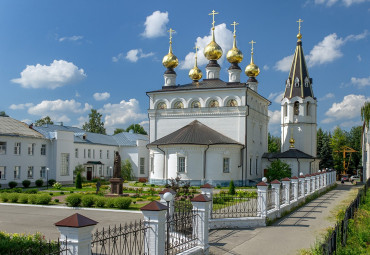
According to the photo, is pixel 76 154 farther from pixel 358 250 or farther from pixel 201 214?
pixel 358 250

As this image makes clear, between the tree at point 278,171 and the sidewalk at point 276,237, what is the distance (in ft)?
55.7

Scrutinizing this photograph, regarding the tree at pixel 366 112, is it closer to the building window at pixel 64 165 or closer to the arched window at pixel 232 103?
the arched window at pixel 232 103

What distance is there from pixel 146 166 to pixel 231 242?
32.8m

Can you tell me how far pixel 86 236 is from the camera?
5.42 m

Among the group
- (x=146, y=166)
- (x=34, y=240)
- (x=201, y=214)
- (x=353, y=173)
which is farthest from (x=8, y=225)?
(x=353, y=173)

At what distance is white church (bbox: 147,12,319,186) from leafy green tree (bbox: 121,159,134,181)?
7675 mm

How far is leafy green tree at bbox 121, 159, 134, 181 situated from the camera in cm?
4041

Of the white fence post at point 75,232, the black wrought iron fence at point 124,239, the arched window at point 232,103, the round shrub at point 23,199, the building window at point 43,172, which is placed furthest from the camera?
the building window at point 43,172

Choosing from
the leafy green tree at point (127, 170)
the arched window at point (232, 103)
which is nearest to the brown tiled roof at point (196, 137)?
the arched window at point (232, 103)

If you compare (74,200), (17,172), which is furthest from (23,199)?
(17,172)

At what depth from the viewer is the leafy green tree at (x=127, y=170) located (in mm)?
40406

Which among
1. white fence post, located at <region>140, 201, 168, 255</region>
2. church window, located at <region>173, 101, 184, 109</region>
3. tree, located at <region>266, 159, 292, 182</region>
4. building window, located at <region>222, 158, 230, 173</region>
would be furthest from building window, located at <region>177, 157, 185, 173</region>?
white fence post, located at <region>140, 201, 168, 255</region>

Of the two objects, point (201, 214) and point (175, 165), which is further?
point (175, 165)

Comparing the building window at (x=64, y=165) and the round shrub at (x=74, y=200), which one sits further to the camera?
the building window at (x=64, y=165)
